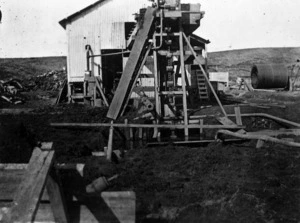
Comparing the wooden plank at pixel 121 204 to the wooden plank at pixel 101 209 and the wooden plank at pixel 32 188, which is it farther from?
the wooden plank at pixel 32 188

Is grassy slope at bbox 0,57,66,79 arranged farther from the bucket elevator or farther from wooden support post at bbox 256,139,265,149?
wooden support post at bbox 256,139,265,149

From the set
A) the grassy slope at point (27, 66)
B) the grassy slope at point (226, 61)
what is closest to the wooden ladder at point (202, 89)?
the grassy slope at point (226, 61)

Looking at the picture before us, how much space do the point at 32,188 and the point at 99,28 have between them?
18870 mm

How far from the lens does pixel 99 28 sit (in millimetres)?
20766

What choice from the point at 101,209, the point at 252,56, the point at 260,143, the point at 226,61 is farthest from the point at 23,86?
the point at 252,56

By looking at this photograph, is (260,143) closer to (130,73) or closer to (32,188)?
(130,73)

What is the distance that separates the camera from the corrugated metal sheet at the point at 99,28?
67.7 feet

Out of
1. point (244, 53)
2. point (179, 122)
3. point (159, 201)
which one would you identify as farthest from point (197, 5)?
point (244, 53)

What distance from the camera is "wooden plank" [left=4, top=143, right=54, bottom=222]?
251 cm

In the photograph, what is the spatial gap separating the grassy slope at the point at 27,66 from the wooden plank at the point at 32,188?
Answer: 125 feet

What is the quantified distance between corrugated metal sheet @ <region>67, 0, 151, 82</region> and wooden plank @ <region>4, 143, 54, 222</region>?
58.9ft

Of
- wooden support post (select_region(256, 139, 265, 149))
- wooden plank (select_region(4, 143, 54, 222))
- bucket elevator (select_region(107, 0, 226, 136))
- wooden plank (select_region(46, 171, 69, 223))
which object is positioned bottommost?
wooden support post (select_region(256, 139, 265, 149))

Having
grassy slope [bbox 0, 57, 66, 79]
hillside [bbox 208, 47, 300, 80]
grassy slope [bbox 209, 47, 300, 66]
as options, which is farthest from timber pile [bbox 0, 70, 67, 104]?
grassy slope [bbox 209, 47, 300, 66]

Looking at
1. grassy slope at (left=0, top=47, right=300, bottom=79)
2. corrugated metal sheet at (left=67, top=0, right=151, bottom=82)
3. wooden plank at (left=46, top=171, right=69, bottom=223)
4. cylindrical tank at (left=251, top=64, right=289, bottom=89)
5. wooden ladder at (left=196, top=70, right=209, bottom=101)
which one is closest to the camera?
wooden plank at (left=46, top=171, right=69, bottom=223)
